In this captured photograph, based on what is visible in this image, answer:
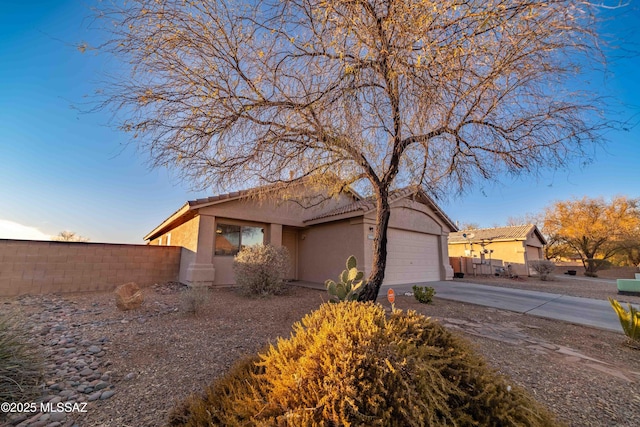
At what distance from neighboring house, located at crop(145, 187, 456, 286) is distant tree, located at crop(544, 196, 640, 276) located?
1915 centimetres

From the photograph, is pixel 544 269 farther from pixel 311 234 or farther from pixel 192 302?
pixel 192 302

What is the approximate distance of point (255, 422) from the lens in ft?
5.69

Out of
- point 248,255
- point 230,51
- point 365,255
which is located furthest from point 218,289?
point 230,51

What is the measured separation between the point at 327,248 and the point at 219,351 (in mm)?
8503

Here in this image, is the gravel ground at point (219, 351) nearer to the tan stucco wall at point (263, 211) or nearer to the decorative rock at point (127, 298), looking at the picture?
the decorative rock at point (127, 298)

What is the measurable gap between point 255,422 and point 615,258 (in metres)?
39.5

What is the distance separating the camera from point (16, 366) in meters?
3.21

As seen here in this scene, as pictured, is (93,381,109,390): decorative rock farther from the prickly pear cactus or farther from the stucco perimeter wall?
the stucco perimeter wall

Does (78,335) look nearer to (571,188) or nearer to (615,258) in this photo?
(571,188)

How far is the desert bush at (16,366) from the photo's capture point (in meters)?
2.98

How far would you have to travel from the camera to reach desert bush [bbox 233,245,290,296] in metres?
9.05

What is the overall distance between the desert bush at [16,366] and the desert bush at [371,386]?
94.6 inches

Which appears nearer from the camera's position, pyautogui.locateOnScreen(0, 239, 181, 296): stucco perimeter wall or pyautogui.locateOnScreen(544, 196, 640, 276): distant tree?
pyautogui.locateOnScreen(0, 239, 181, 296): stucco perimeter wall

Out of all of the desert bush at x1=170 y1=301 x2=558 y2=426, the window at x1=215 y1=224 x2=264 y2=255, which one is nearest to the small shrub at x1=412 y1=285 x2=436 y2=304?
the desert bush at x1=170 y1=301 x2=558 y2=426
